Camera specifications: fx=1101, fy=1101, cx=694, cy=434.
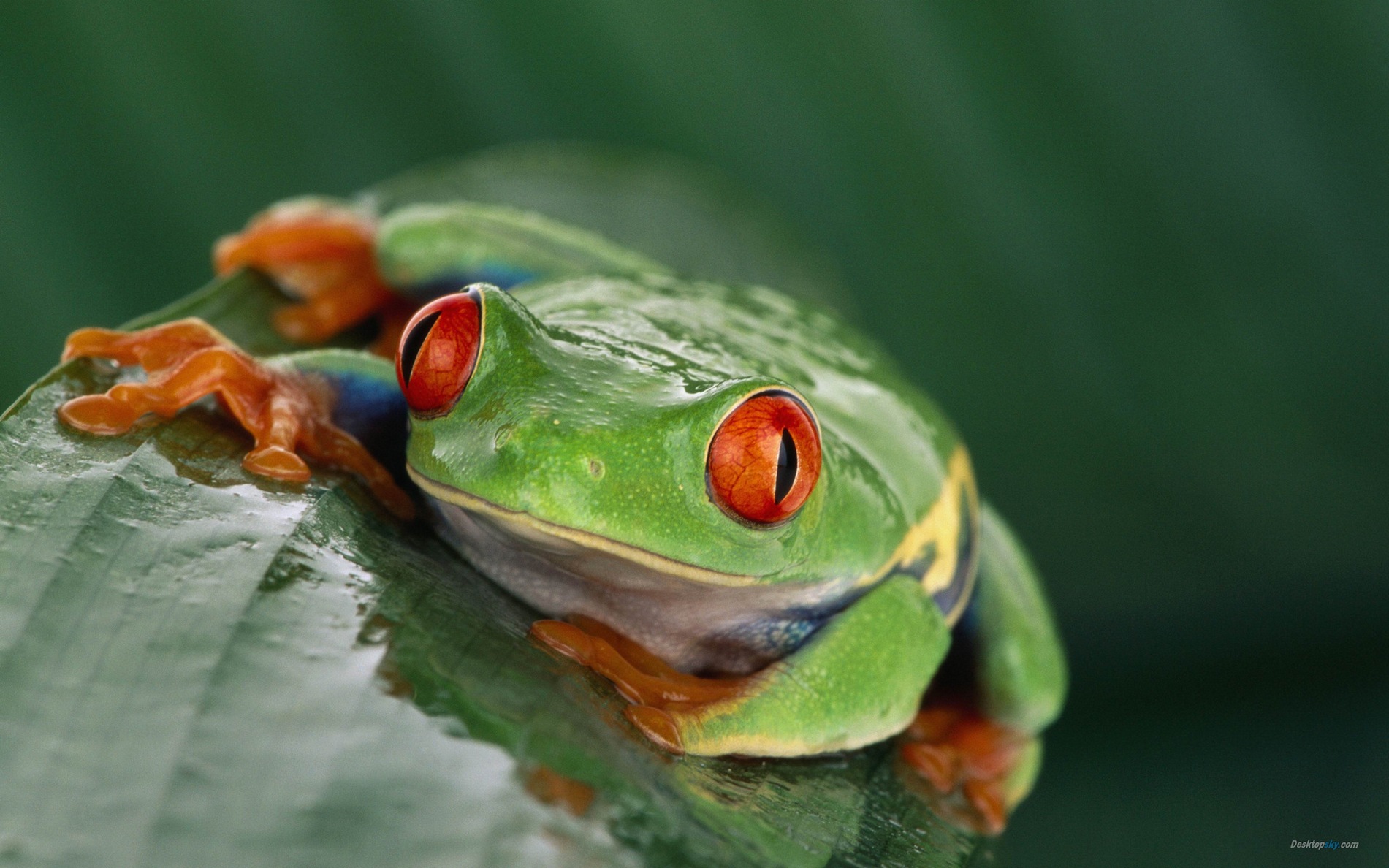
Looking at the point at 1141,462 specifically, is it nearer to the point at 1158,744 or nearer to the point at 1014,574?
the point at 1158,744

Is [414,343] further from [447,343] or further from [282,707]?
[282,707]

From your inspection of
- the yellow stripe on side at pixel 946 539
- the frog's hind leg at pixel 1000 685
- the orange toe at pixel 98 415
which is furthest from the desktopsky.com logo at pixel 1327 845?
the orange toe at pixel 98 415

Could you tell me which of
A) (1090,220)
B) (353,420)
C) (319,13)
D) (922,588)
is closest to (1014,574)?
(922,588)

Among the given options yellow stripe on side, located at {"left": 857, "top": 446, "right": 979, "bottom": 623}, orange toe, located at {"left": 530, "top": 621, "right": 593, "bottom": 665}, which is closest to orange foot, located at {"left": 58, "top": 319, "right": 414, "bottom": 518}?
orange toe, located at {"left": 530, "top": 621, "right": 593, "bottom": 665}

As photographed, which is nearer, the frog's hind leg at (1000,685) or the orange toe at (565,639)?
the orange toe at (565,639)

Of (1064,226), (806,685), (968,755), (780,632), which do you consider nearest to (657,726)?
(806,685)

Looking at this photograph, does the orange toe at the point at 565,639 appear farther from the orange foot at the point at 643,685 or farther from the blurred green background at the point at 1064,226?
the blurred green background at the point at 1064,226
